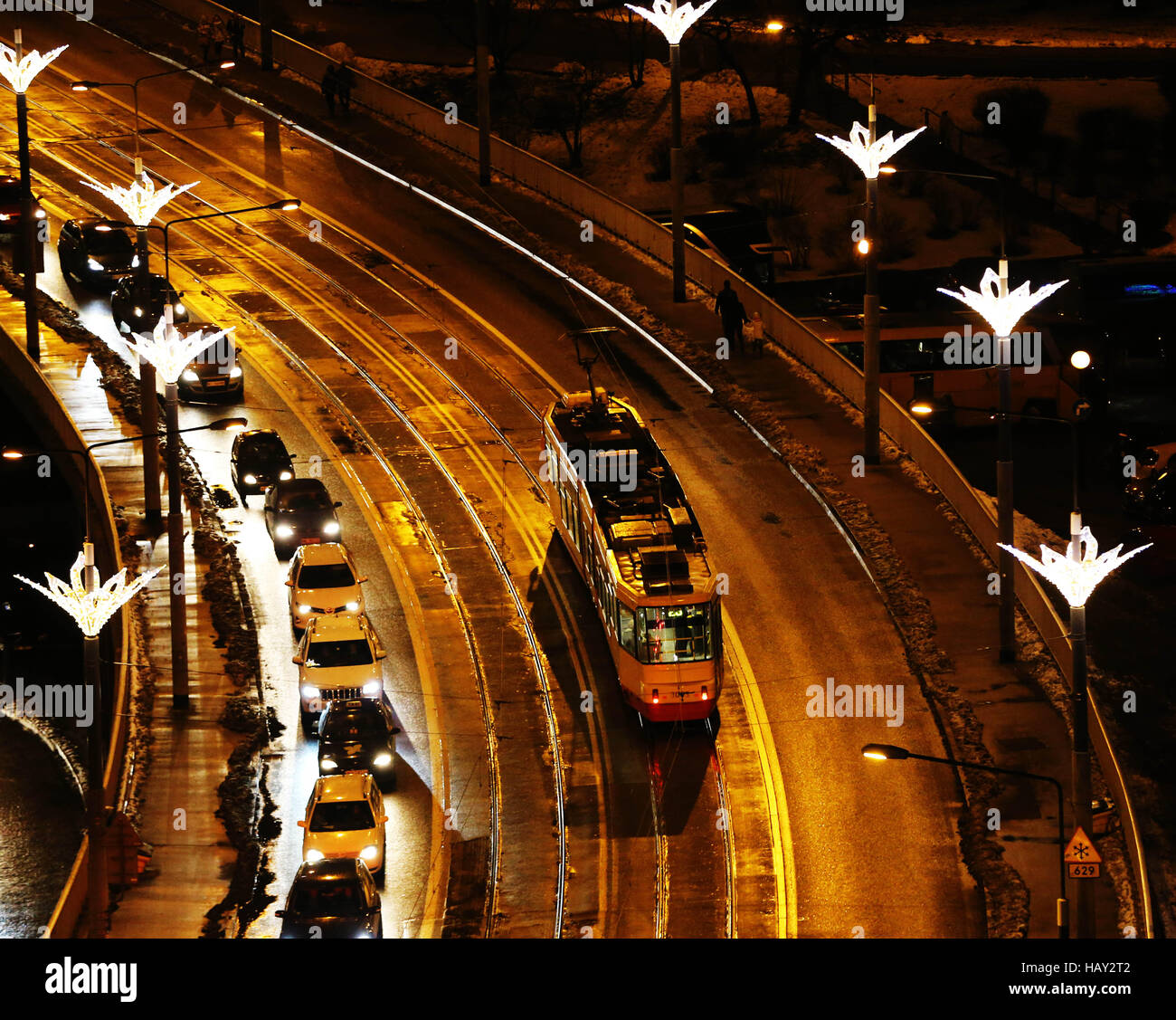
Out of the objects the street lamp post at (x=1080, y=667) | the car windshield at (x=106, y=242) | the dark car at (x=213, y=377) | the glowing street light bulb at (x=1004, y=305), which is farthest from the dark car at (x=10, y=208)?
the street lamp post at (x=1080, y=667)

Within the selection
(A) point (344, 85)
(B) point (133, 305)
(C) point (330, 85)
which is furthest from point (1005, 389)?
(A) point (344, 85)

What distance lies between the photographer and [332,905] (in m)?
31.5

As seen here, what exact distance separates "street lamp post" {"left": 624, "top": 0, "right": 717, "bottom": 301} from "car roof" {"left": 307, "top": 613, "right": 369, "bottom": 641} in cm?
2010

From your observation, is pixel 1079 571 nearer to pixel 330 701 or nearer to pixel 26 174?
pixel 330 701

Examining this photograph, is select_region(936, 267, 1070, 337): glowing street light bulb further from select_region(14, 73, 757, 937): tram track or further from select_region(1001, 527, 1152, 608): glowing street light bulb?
select_region(14, 73, 757, 937): tram track

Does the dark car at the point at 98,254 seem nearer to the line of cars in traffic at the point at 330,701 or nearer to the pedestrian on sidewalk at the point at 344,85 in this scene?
the line of cars in traffic at the point at 330,701

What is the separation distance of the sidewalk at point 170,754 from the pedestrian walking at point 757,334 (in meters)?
17.2

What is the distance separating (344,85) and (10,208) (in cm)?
1595

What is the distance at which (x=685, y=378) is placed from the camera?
5406 centimetres

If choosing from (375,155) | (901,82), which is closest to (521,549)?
(375,155)

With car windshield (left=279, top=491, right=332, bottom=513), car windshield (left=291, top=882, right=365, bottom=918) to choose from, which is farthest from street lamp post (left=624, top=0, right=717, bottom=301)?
car windshield (left=291, top=882, right=365, bottom=918)

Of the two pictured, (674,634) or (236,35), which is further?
(236,35)

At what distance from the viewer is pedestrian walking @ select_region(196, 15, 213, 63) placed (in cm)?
7826
